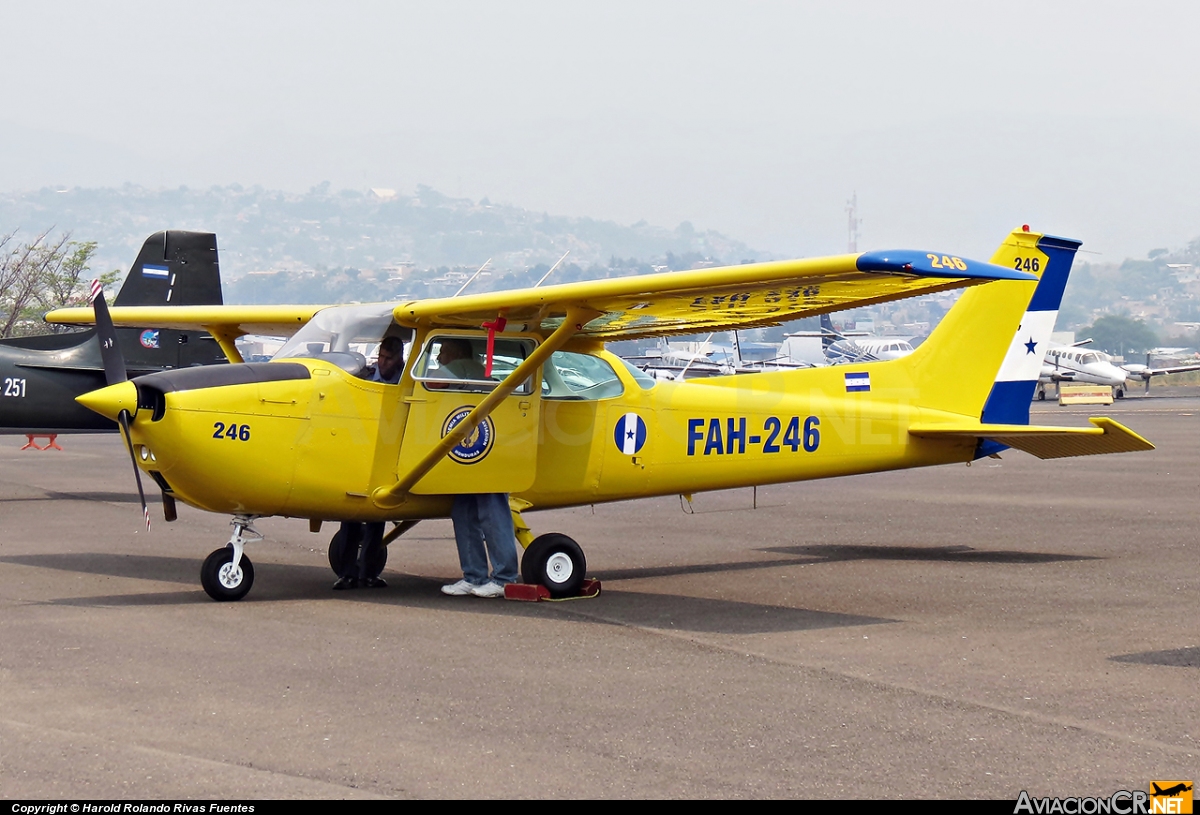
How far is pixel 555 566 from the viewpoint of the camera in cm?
970

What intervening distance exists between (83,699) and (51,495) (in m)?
12.6

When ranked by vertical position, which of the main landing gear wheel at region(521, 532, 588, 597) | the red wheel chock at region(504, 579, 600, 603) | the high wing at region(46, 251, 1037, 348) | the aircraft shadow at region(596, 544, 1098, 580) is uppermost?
the high wing at region(46, 251, 1037, 348)

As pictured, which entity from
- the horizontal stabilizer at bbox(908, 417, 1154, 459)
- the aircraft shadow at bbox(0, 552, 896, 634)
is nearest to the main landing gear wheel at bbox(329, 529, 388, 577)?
the aircraft shadow at bbox(0, 552, 896, 634)

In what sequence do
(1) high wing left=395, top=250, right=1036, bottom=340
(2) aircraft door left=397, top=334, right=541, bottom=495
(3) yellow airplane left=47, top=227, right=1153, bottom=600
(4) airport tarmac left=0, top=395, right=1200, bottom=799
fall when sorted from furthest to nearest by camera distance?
(2) aircraft door left=397, top=334, right=541, bottom=495 < (3) yellow airplane left=47, top=227, right=1153, bottom=600 < (1) high wing left=395, top=250, right=1036, bottom=340 < (4) airport tarmac left=0, top=395, right=1200, bottom=799

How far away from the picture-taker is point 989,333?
12.5m

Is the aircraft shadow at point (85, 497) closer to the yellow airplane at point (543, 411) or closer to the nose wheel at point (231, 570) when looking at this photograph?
the yellow airplane at point (543, 411)

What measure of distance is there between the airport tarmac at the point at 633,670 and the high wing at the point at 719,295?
2.12 meters

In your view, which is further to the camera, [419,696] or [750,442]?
[750,442]

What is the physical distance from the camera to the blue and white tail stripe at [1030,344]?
1255 centimetres

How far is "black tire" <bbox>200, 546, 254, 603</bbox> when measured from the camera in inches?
368

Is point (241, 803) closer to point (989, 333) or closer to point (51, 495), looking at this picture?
point (989, 333)

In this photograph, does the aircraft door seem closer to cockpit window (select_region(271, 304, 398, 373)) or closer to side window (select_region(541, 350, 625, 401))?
side window (select_region(541, 350, 625, 401))

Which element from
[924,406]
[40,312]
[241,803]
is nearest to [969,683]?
[241,803]

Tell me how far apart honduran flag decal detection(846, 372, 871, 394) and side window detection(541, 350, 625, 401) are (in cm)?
238
